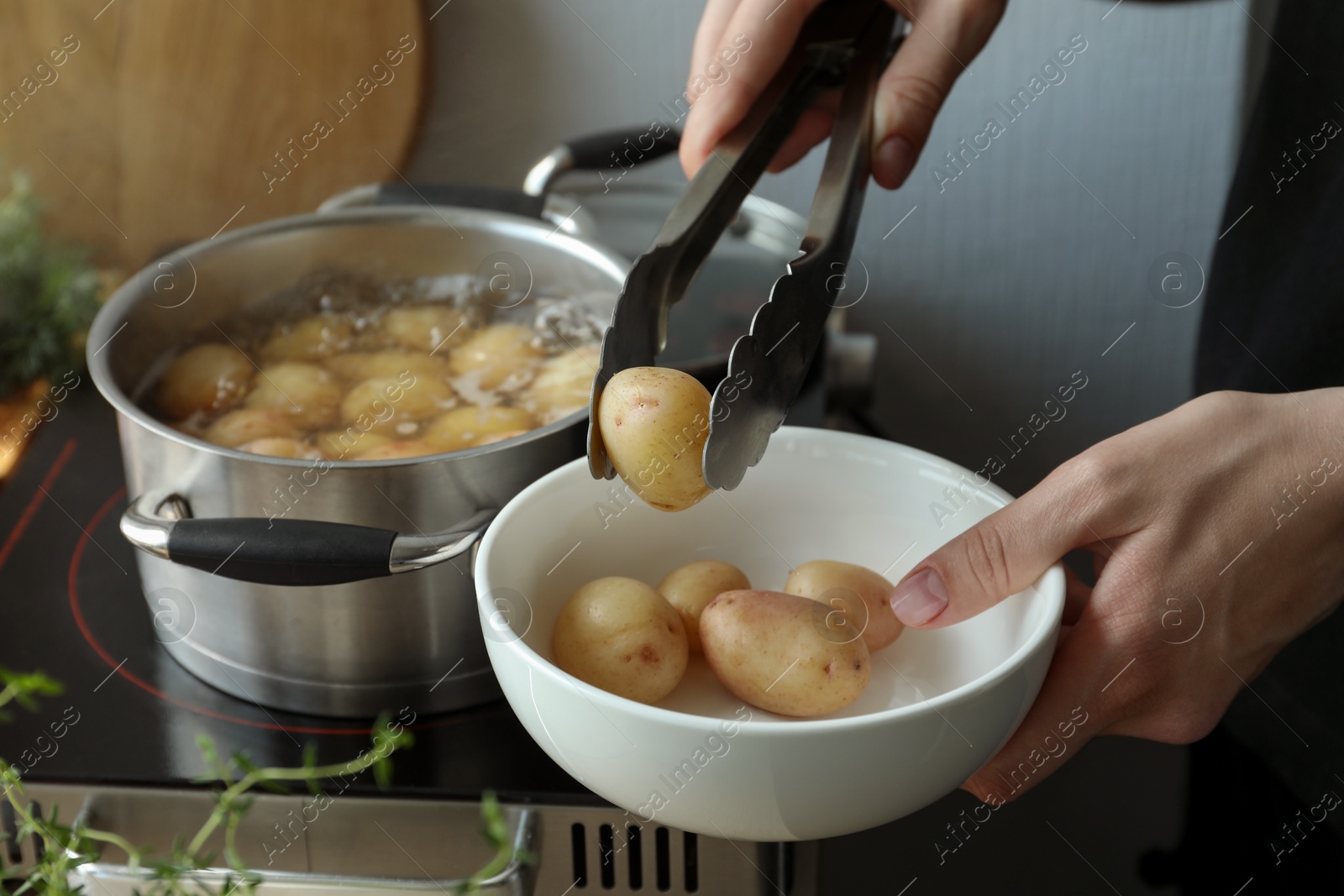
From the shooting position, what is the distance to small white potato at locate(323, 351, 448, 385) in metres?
Answer: 0.70

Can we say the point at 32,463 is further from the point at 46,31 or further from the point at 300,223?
the point at 46,31

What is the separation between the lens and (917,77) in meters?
0.67

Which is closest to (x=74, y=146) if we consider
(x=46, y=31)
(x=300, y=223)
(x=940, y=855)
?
(x=46, y=31)

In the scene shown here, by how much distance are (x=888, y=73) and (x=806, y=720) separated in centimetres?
41

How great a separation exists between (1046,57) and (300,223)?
84 centimetres

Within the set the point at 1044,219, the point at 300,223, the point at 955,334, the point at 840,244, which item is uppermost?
the point at 840,244

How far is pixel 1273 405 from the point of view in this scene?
1.65ft

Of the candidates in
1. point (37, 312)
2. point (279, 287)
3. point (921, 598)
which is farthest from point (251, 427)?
point (37, 312)

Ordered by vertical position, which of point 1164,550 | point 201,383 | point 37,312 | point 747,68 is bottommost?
point 37,312

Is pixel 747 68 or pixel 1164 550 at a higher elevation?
pixel 747 68

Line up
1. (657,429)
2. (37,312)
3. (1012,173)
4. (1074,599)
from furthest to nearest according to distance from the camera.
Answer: (1012,173) < (37,312) < (1074,599) < (657,429)

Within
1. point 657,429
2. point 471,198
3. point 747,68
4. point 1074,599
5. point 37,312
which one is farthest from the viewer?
point 37,312

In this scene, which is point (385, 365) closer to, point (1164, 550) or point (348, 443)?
point (348, 443)

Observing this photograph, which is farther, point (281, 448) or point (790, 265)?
point (281, 448)
